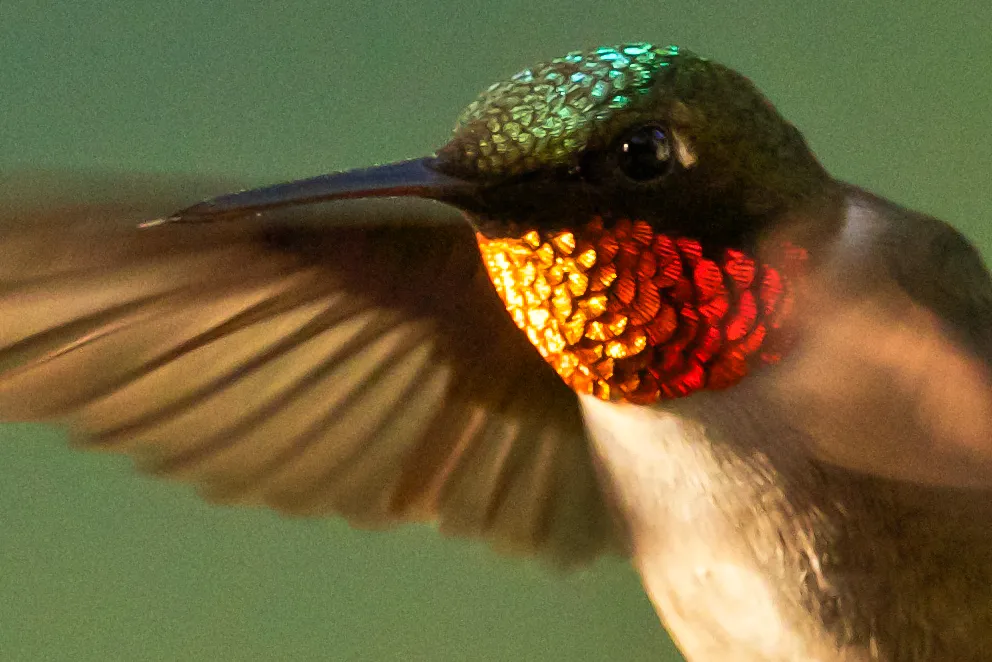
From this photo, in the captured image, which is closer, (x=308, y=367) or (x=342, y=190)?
(x=342, y=190)

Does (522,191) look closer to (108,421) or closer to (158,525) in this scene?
(108,421)

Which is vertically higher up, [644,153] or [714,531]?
[644,153]

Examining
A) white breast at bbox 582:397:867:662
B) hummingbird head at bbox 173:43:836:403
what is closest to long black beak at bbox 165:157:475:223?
hummingbird head at bbox 173:43:836:403

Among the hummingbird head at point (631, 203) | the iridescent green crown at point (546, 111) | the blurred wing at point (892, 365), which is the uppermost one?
the iridescent green crown at point (546, 111)

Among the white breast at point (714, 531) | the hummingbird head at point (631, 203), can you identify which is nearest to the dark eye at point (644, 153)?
the hummingbird head at point (631, 203)

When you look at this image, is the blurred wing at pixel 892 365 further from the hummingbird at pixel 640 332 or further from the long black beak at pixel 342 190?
the long black beak at pixel 342 190

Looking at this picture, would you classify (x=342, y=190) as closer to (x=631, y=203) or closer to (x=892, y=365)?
(x=631, y=203)

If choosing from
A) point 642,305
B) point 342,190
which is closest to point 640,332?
point 642,305
